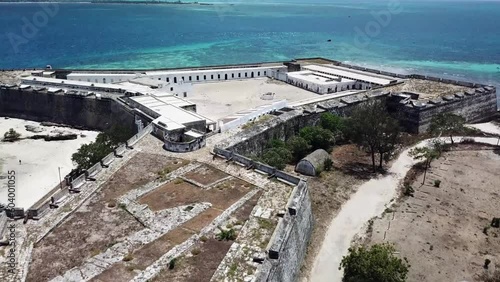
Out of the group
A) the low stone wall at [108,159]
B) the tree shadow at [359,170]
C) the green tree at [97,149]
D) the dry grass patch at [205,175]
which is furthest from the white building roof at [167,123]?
the tree shadow at [359,170]

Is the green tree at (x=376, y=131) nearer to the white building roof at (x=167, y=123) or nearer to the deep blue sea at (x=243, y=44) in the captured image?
the white building roof at (x=167, y=123)

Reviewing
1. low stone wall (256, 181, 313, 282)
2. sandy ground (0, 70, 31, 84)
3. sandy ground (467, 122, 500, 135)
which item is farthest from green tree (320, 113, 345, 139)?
sandy ground (0, 70, 31, 84)

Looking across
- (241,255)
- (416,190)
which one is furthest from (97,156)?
(416,190)

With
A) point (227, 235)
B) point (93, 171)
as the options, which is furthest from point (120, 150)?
point (227, 235)

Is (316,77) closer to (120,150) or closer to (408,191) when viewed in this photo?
(408,191)

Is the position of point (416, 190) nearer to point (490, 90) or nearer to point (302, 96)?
point (302, 96)

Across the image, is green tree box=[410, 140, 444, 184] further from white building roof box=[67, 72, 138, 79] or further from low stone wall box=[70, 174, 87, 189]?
white building roof box=[67, 72, 138, 79]
